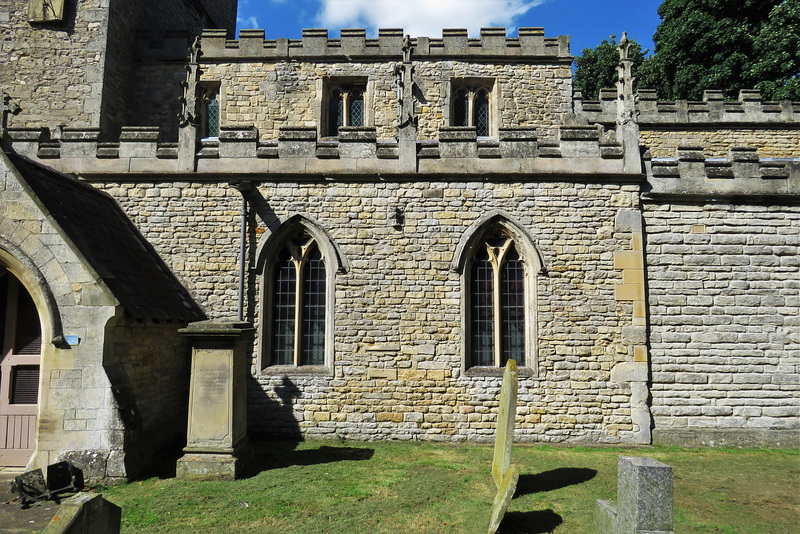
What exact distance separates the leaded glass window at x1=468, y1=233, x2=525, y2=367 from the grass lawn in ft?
5.75

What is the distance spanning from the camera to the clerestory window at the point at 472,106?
14203 mm

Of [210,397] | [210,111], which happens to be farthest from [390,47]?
[210,397]

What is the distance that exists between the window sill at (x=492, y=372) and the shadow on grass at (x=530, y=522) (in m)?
3.14

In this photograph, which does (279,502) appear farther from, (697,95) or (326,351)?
(697,95)

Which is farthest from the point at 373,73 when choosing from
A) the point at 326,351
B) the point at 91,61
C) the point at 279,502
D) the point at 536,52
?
the point at 279,502

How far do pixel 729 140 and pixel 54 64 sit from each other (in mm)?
19212

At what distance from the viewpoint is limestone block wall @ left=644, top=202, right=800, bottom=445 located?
27.7 feet

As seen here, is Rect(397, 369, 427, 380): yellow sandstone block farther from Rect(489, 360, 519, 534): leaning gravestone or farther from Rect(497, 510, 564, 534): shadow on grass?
Rect(497, 510, 564, 534): shadow on grass

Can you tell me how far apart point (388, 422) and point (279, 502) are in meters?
3.05

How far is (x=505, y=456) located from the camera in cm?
559

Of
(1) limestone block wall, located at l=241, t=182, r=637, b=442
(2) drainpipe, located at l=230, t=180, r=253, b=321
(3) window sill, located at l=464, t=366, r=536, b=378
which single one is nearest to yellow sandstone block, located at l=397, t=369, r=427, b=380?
(1) limestone block wall, located at l=241, t=182, r=637, b=442

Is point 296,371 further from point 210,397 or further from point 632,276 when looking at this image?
point 632,276

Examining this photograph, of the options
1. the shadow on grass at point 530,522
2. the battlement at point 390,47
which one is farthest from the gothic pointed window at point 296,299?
the battlement at point 390,47

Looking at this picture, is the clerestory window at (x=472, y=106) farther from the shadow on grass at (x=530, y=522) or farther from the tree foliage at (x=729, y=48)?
the shadow on grass at (x=530, y=522)
